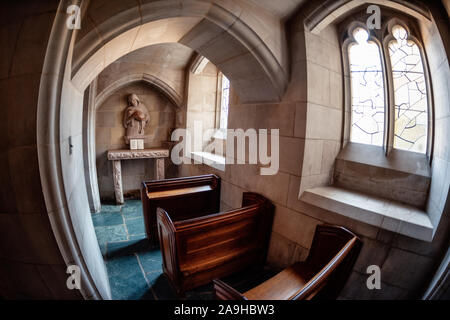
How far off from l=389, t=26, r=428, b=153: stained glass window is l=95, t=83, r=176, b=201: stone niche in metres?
4.12

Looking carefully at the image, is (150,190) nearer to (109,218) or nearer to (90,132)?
(109,218)

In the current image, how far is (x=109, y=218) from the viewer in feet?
12.6

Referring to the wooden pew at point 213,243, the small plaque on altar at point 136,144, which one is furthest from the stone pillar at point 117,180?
the wooden pew at point 213,243

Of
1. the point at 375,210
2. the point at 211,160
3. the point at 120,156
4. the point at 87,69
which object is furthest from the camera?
the point at 120,156

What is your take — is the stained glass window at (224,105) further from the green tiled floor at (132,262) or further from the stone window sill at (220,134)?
the green tiled floor at (132,262)

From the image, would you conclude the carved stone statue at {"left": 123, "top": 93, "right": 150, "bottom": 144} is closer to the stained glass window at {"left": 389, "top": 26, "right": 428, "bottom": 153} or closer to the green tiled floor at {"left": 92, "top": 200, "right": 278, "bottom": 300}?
the green tiled floor at {"left": 92, "top": 200, "right": 278, "bottom": 300}

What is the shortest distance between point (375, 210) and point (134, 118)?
4466 millimetres

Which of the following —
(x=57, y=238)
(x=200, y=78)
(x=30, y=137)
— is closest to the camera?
(x=30, y=137)

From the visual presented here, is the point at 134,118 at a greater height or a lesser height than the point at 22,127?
greater

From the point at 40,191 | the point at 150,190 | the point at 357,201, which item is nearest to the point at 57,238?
the point at 40,191

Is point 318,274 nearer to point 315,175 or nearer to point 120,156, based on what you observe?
point 315,175

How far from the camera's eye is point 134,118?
4660 millimetres

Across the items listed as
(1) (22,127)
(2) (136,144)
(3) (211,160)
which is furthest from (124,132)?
(1) (22,127)

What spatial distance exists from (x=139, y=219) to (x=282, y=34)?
3.55m
